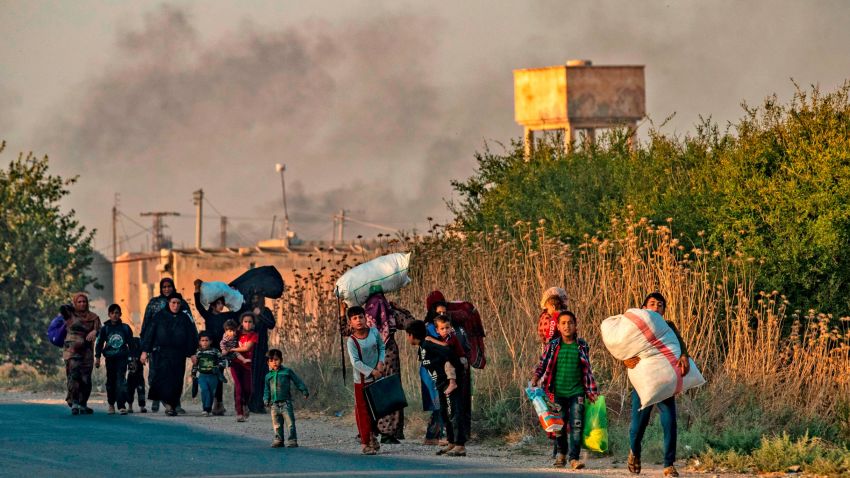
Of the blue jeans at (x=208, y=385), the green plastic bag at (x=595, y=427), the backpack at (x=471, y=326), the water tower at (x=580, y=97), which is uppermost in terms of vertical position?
the water tower at (x=580, y=97)

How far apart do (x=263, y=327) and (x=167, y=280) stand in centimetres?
159

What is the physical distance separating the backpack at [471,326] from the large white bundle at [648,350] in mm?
3295

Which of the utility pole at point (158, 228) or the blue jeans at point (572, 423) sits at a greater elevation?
the utility pole at point (158, 228)

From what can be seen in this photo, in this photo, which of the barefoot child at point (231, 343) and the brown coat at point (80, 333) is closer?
the barefoot child at point (231, 343)

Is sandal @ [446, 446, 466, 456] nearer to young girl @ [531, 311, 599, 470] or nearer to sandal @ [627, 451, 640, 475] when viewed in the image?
young girl @ [531, 311, 599, 470]

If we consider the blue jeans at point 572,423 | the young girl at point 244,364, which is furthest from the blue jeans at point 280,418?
the young girl at point 244,364

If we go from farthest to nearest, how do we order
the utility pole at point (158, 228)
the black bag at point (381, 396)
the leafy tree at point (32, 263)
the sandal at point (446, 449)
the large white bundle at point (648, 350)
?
the utility pole at point (158, 228) < the leafy tree at point (32, 263) < the black bag at point (381, 396) < the sandal at point (446, 449) < the large white bundle at point (648, 350)

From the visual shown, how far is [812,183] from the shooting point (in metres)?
24.6

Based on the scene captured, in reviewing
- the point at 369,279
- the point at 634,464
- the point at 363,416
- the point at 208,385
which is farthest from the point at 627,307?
the point at 208,385

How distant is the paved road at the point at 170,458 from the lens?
1543cm

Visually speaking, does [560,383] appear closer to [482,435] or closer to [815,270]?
[482,435]

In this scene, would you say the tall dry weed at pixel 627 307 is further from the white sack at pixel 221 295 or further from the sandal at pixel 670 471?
the sandal at pixel 670 471

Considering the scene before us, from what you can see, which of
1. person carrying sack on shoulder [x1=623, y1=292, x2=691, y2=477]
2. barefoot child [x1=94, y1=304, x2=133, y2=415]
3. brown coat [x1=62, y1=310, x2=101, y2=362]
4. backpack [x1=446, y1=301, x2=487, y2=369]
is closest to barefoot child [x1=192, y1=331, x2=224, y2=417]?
barefoot child [x1=94, y1=304, x2=133, y2=415]

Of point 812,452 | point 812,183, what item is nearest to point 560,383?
point 812,452
